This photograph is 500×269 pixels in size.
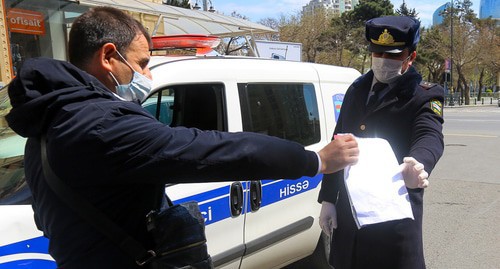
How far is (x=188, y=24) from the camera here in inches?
401

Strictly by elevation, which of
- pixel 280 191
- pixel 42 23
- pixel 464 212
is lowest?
pixel 464 212

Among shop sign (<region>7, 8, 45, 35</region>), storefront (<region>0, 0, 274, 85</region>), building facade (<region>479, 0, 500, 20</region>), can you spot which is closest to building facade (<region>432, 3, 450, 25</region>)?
building facade (<region>479, 0, 500, 20</region>)

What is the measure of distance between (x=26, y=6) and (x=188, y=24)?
Answer: 343 cm

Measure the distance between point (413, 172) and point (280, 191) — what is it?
145cm

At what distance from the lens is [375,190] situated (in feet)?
5.44

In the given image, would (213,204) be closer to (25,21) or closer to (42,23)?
(25,21)

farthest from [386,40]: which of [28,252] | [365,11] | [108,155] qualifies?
[365,11]

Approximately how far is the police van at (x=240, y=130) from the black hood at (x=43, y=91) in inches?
35.8

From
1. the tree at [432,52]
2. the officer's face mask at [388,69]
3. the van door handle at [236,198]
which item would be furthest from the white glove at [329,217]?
the tree at [432,52]

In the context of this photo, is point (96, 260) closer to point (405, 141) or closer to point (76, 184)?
point (76, 184)

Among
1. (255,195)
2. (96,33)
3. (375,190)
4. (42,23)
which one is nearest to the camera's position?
(96,33)

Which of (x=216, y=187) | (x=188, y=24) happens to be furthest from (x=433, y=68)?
(x=216, y=187)

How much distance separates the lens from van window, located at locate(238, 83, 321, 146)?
9.70 ft

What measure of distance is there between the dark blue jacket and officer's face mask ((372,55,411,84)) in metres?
1.08
